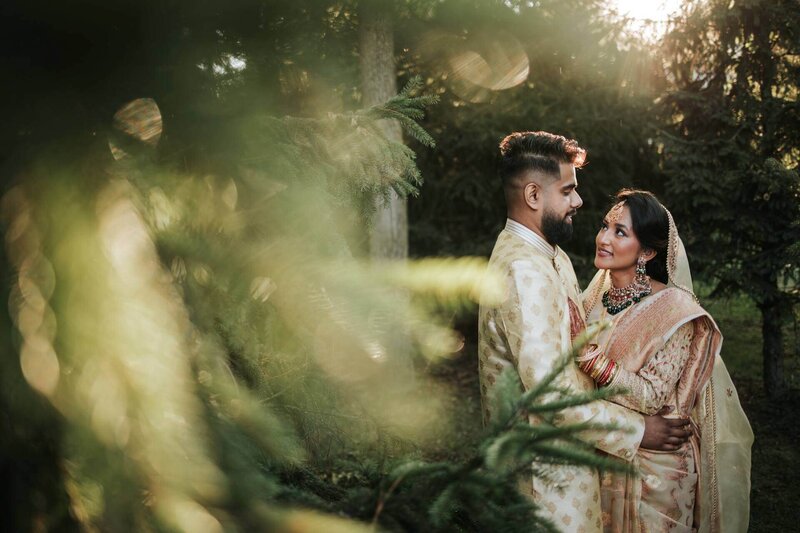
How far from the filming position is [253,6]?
1.06 meters

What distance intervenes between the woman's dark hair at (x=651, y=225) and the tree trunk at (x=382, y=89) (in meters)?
3.07

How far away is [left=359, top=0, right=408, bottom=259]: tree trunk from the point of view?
6.15 m

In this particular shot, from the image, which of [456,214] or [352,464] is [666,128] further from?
[352,464]

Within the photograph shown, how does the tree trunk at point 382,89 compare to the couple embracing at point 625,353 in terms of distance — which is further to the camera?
the tree trunk at point 382,89

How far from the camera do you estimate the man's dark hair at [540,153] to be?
2621 millimetres

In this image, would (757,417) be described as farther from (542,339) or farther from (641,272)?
(542,339)

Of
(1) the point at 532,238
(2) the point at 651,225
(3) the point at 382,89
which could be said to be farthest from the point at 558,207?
(3) the point at 382,89

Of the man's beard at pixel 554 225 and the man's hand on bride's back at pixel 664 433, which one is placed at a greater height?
the man's beard at pixel 554 225

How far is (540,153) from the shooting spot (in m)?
2.64

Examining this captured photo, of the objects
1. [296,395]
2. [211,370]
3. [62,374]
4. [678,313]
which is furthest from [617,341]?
[62,374]

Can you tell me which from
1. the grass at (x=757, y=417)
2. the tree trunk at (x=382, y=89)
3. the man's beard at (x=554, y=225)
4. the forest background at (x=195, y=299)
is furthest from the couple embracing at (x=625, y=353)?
the tree trunk at (x=382, y=89)

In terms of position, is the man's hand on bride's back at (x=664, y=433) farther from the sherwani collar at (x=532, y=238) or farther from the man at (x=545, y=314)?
the sherwani collar at (x=532, y=238)

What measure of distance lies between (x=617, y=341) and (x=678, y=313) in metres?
0.34

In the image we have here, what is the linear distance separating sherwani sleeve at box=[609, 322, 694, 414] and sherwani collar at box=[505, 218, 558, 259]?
0.68 m
